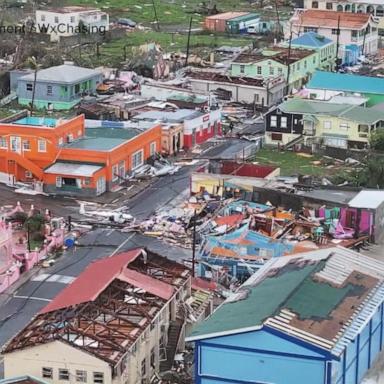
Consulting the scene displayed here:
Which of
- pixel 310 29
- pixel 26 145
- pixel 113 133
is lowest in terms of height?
pixel 113 133

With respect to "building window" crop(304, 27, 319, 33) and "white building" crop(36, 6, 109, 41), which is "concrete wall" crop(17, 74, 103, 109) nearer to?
"white building" crop(36, 6, 109, 41)

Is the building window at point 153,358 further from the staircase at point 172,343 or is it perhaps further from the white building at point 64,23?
the white building at point 64,23

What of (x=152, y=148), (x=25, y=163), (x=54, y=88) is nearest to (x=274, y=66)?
(x=54, y=88)

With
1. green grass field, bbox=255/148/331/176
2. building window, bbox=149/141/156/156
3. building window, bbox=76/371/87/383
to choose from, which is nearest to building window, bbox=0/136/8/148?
building window, bbox=149/141/156/156

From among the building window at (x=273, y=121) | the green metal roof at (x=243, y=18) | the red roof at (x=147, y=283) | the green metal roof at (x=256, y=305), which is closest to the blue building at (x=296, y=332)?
the green metal roof at (x=256, y=305)

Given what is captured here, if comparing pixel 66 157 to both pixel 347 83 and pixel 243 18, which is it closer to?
pixel 347 83

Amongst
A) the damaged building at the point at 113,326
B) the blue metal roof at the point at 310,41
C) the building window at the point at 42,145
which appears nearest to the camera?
the damaged building at the point at 113,326
